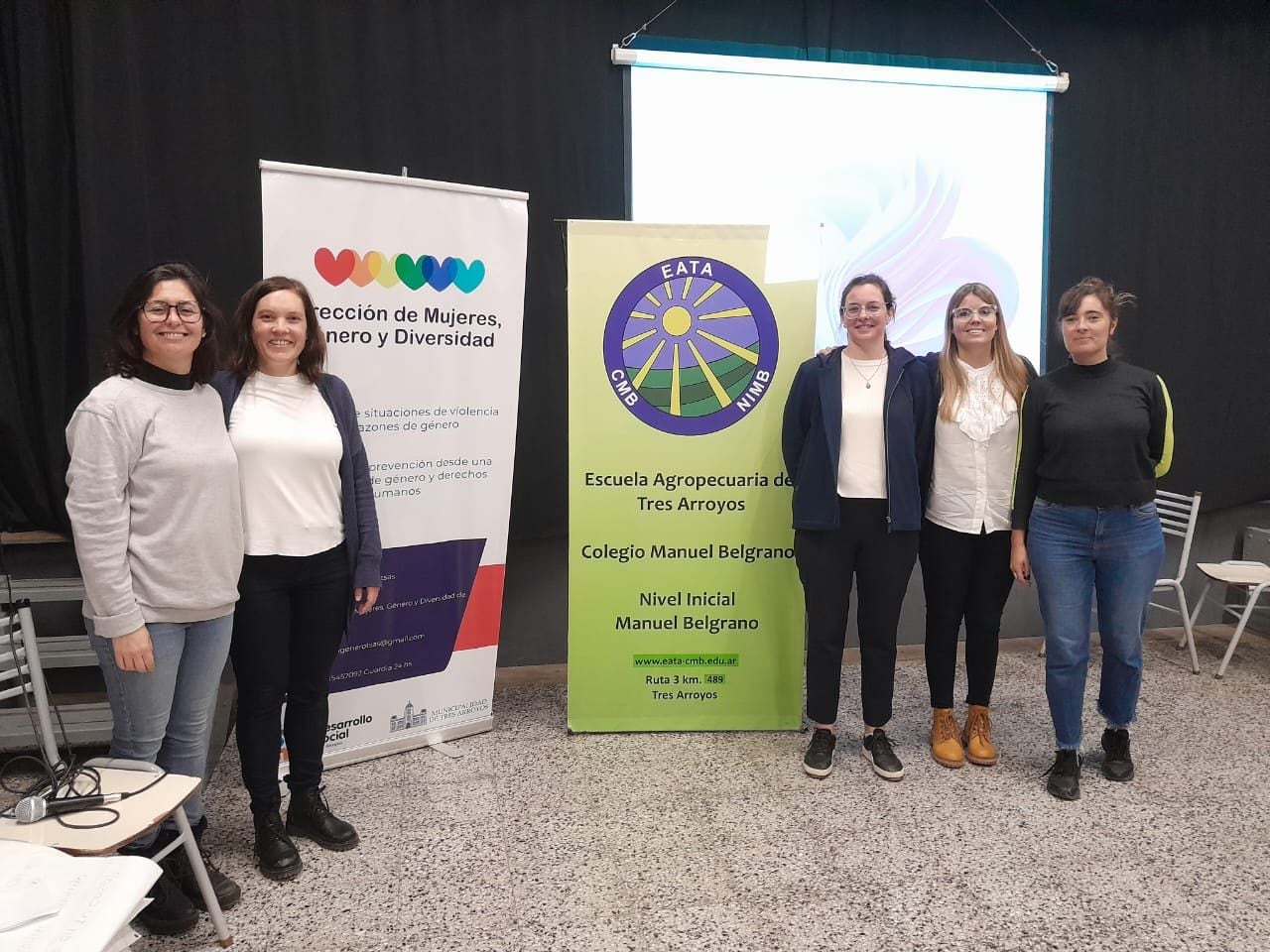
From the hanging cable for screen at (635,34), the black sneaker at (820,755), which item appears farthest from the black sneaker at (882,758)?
the hanging cable for screen at (635,34)

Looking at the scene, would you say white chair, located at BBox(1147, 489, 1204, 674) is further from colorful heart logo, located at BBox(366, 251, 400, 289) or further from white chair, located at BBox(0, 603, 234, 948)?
white chair, located at BBox(0, 603, 234, 948)

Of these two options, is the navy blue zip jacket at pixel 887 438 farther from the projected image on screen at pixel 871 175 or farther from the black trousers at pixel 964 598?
the projected image on screen at pixel 871 175

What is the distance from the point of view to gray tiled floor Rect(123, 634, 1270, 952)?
5.80 feet

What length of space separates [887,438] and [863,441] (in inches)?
2.8

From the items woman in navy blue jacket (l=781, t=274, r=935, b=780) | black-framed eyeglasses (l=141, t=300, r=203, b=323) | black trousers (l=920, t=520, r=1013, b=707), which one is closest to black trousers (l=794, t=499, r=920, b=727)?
woman in navy blue jacket (l=781, t=274, r=935, b=780)

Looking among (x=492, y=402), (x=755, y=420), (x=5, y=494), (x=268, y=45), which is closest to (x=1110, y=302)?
(x=755, y=420)

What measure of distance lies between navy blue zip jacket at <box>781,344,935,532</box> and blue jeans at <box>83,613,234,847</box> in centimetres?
164

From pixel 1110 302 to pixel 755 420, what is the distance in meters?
1.09

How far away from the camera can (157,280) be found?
1629 mm

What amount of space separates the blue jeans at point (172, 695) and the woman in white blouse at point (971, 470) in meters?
2.03

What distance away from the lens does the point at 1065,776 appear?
2.38 meters

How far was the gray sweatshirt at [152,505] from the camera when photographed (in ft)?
5.06

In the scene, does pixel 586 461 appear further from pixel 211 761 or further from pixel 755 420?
pixel 211 761

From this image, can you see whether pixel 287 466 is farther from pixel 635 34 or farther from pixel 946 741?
pixel 635 34
